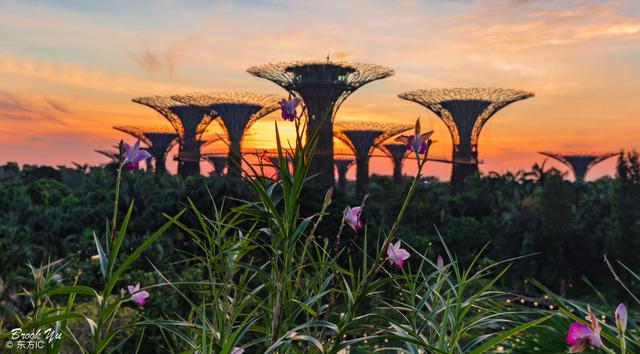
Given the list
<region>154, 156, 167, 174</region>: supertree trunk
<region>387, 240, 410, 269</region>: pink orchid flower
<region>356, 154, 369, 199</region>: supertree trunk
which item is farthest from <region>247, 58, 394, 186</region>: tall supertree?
<region>387, 240, 410, 269</region>: pink orchid flower

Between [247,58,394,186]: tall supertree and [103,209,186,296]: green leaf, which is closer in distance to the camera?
[103,209,186,296]: green leaf

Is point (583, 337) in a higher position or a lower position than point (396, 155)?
higher

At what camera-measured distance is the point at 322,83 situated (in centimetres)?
4678

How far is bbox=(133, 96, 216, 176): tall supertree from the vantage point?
58250 mm

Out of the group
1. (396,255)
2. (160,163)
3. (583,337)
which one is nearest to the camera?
(583,337)

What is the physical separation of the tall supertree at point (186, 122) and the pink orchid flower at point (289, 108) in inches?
2203

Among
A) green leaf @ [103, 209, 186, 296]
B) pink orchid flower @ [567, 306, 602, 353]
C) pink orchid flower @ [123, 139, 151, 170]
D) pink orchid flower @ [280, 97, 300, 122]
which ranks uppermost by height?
pink orchid flower @ [280, 97, 300, 122]

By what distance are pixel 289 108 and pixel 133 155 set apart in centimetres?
64

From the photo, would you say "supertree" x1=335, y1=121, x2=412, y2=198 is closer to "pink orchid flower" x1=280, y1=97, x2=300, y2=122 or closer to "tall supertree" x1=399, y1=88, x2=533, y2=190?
"tall supertree" x1=399, y1=88, x2=533, y2=190

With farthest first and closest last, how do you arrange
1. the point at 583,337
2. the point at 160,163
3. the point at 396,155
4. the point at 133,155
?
1. the point at 396,155
2. the point at 160,163
3. the point at 133,155
4. the point at 583,337

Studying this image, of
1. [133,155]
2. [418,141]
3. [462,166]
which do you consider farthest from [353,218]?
[462,166]

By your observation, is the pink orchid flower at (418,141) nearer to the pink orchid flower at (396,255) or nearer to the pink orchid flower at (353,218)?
the pink orchid flower at (353,218)

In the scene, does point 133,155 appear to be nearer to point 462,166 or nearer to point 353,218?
point 353,218

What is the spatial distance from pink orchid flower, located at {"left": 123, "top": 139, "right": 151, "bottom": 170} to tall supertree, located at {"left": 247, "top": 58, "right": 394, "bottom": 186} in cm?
4417
